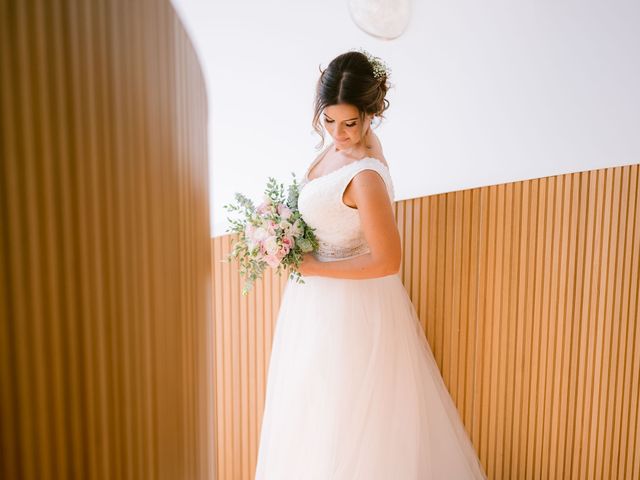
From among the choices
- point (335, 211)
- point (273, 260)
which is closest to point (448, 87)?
point (335, 211)

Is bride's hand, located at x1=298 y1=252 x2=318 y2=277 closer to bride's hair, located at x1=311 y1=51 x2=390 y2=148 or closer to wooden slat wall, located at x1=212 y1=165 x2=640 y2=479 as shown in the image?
wooden slat wall, located at x1=212 y1=165 x2=640 y2=479

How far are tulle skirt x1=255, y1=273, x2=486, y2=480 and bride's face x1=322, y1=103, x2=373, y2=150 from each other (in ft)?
1.95

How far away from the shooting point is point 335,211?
161cm

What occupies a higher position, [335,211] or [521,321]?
[335,211]

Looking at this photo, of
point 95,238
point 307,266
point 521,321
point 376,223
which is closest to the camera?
point 95,238

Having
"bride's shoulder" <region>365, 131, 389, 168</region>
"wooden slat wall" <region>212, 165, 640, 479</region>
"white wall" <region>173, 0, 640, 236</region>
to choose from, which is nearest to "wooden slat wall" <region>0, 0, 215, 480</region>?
"bride's shoulder" <region>365, 131, 389, 168</region>

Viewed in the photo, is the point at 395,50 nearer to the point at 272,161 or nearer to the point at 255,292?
the point at 272,161

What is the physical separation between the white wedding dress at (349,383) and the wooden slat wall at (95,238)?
1092 mm

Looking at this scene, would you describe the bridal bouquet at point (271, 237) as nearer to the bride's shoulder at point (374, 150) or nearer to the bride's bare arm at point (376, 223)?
the bride's bare arm at point (376, 223)

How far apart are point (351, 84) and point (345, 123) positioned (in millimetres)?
149

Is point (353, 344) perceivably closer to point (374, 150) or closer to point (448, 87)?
point (374, 150)

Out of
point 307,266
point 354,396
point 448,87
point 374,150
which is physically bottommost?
point 354,396

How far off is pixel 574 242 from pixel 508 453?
1150mm

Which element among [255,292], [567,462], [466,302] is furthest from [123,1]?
[567,462]
